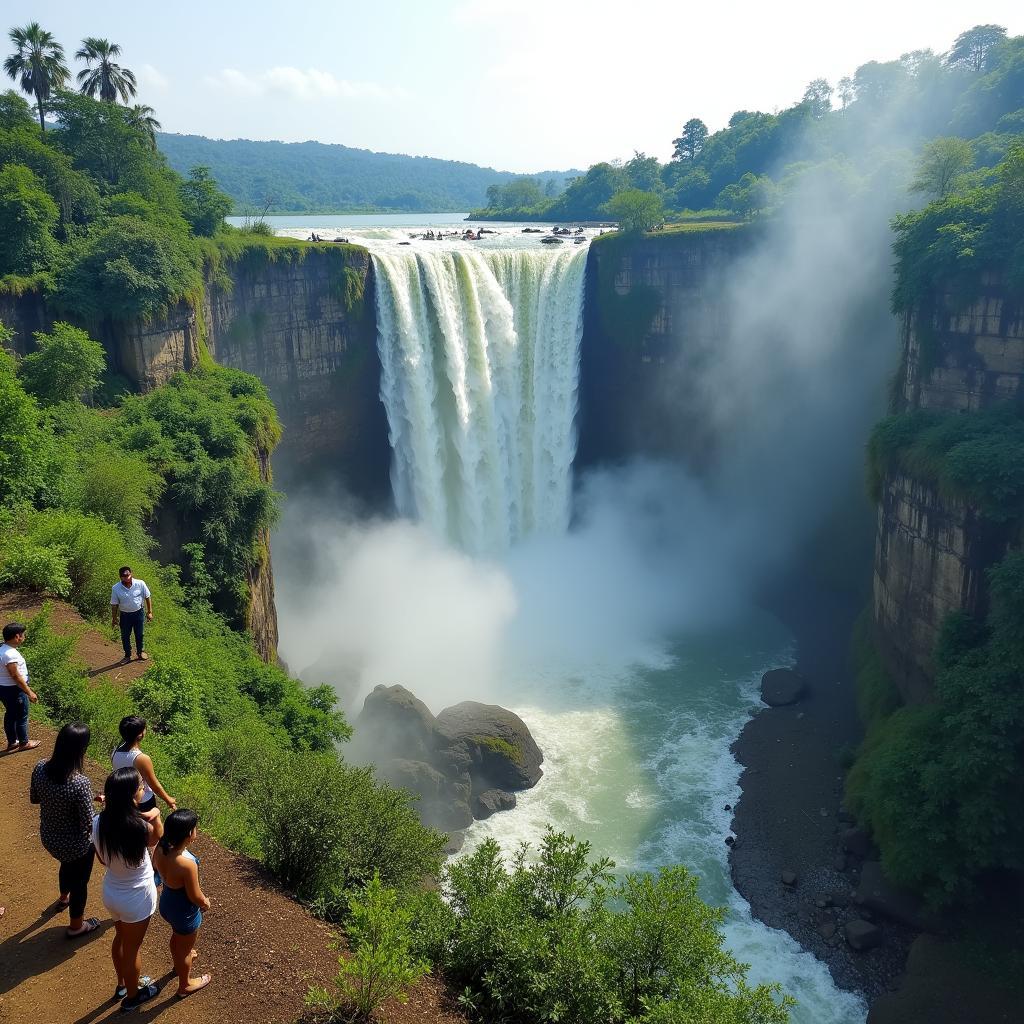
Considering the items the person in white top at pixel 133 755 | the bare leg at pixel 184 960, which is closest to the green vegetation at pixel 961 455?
the person in white top at pixel 133 755

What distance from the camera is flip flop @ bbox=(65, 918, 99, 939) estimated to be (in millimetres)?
8047

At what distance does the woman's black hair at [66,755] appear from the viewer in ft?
25.6

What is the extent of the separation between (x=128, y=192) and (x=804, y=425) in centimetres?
2839

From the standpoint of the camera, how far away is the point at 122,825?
23.0 ft

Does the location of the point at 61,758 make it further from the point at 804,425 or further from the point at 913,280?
the point at 804,425

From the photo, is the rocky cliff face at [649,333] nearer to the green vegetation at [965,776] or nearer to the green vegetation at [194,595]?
the green vegetation at [194,595]

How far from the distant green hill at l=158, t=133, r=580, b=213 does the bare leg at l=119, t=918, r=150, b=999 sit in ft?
391

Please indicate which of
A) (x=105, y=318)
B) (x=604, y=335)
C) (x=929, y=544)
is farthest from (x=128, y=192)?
(x=929, y=544)

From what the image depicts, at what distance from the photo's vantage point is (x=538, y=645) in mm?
33219

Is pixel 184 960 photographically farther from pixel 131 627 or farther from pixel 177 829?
pixel 131 627

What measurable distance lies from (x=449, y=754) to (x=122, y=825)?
17.9m

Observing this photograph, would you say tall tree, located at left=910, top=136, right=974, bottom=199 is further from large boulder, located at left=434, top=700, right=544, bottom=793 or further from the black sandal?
the black sandal

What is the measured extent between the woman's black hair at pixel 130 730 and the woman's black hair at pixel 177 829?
128 cm

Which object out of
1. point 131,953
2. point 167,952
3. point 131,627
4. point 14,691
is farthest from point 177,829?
point 131,627
